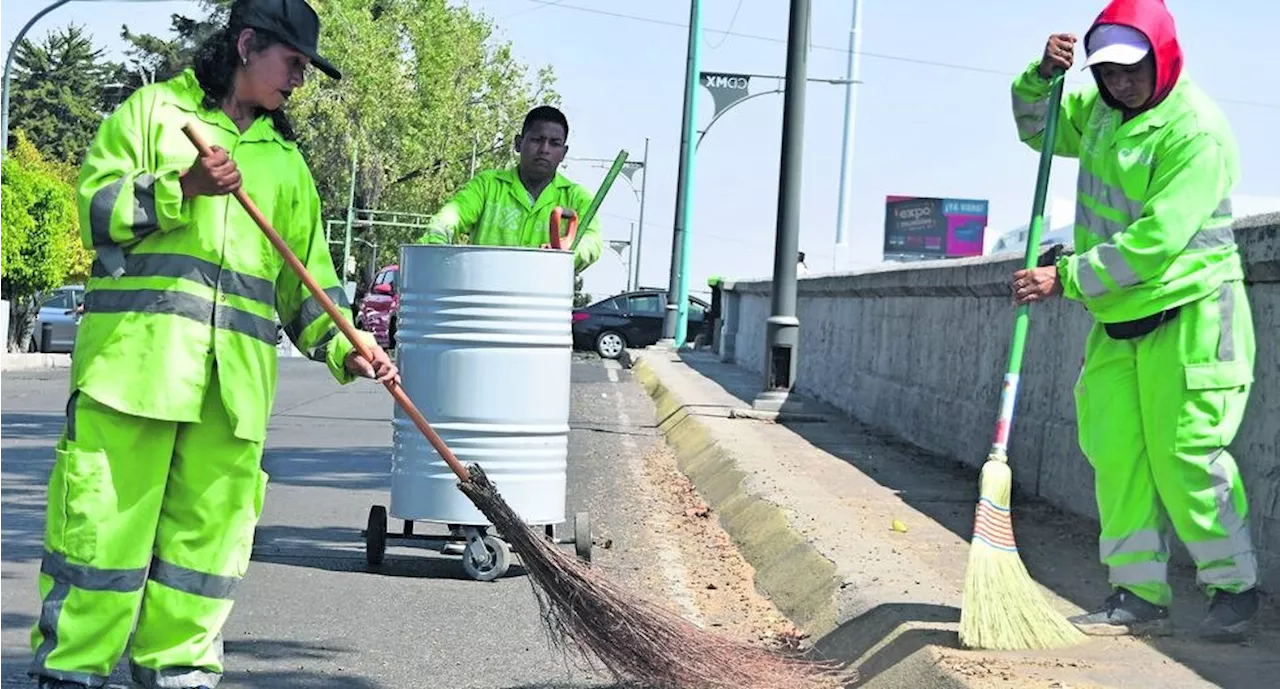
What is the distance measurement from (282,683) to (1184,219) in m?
2.94

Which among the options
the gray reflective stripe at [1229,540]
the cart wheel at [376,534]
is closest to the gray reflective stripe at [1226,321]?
the gray reflective stripe at [1229,540]

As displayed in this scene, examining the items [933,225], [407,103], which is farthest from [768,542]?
[933,225]

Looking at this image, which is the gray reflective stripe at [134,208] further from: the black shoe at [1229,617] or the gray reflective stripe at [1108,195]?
the black shoe at [1229,617]

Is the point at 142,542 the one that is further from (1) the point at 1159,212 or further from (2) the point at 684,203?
(2) the point at 684,203

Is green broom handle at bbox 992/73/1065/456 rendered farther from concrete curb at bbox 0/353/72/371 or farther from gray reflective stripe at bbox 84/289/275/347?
concrete curb at bbox 0/353/72/371

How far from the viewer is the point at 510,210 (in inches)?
322

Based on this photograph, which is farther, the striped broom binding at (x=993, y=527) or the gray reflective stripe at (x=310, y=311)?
the striped broom binding at (x=993, y=527)

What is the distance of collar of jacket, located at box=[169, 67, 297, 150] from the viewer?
4.74 metres

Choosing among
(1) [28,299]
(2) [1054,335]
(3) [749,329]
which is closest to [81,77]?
(1) [28,299]

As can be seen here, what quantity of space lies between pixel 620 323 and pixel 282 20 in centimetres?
3289

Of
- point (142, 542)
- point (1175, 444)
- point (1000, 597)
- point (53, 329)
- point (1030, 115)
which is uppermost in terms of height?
point (1030, 115)

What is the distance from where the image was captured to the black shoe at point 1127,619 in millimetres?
5672

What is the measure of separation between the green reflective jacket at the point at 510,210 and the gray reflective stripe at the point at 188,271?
3386mm

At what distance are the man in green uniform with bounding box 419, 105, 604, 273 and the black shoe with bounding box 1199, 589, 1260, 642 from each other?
10.8 feet
